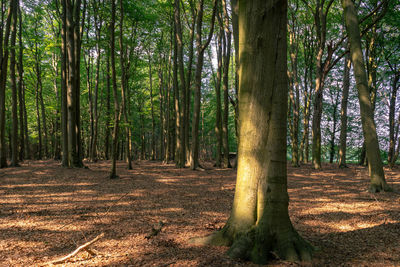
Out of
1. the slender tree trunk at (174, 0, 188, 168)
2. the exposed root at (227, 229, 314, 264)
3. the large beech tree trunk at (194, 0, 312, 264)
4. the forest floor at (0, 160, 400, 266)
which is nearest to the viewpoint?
the exposed root at (227, 229, 314, 264)

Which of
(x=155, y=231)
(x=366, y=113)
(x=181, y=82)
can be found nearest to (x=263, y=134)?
(x=155, y=231)

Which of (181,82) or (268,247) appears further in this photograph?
(181,82)

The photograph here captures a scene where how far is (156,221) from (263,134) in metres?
3.08

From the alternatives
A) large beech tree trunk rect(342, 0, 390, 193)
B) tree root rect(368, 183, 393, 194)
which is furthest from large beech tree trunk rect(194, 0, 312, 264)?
tree root rect(368, 183, 393, 194)

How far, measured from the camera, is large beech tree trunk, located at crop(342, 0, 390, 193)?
687 cm

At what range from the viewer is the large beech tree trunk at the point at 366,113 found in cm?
687

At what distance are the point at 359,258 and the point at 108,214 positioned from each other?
15.5 feet

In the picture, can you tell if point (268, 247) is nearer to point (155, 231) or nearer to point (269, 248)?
point (269, 248)

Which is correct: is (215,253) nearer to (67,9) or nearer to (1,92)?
(67,9)

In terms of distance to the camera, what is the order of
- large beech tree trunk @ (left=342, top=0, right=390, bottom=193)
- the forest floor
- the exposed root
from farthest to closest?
large beech tree trunk @ (left=342, top=0, right=390, bottom=193) → the forest floor → the exposed root

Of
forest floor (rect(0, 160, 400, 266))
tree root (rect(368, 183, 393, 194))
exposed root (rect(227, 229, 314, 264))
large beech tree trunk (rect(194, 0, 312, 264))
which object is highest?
large beech tree trunk (rect(194, 0, 312, 264))

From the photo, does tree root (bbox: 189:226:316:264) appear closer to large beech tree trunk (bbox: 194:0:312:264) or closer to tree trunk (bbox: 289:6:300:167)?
large beech tree trunk (bbox: 194:0:312:264)

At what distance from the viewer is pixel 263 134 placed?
10.1 ft

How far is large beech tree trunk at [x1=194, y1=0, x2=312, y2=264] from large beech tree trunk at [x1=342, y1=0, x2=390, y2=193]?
5336 mm
